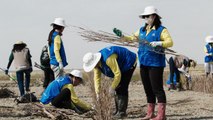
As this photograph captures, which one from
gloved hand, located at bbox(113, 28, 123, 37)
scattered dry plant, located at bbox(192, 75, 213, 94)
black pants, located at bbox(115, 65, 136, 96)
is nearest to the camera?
gloved hand, located at bbox(113, 28, 123, 37)

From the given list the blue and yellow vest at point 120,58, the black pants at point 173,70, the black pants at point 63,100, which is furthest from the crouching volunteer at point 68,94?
the black pants at point 173,70

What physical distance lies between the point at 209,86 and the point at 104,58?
729cm

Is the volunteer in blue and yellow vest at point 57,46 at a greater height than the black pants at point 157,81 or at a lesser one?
greater

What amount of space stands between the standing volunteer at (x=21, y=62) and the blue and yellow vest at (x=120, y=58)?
4.32 m

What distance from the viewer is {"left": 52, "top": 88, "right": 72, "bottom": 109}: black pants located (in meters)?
8.09

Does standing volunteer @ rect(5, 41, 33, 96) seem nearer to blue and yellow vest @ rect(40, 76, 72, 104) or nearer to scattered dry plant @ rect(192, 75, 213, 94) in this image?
blue and yellow vest @ rect(40, 76, 72, 104)

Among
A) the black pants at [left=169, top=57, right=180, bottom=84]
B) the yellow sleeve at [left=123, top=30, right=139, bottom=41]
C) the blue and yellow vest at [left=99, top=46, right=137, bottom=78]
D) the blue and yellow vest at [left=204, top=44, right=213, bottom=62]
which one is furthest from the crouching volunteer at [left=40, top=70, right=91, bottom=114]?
the blue and yellow vest at [left=204, top=44, right=213, bottom=62]

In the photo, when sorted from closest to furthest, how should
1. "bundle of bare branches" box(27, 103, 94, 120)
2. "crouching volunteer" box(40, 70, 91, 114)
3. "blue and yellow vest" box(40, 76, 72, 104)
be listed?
"bundle of bare branches" box(27, 103, 94, 120) → "crouching volunteer" box(40, 70, 91, 114) → "blue and yellow vest" box(40, 76, 72, 104)

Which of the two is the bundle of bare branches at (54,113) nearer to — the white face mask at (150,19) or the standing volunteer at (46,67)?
the white face mask at (150,19)

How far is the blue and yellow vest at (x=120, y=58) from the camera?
7250 millimetres

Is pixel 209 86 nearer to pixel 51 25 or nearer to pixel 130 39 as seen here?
pixel 51 25

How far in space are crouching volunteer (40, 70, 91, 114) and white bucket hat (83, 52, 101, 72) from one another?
99 centimetres

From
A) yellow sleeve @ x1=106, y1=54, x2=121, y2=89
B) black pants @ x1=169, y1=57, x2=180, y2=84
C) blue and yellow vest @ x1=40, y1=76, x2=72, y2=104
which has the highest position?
yellow sleeve @ x1=106, y1=54, x2=121, y2=89

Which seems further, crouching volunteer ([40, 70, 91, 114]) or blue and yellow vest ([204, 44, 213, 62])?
blue and yellow vest ([204, 44, 213, 62])
